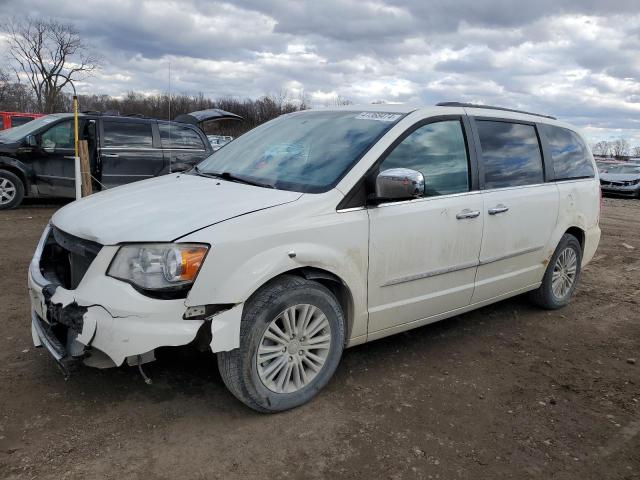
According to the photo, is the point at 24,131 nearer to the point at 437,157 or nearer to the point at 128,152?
the point at 128,152

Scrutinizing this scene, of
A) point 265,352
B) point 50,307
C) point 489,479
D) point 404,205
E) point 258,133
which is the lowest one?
point 489,479

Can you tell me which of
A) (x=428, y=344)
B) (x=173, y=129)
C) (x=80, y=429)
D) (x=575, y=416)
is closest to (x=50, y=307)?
(x=80, y=429)

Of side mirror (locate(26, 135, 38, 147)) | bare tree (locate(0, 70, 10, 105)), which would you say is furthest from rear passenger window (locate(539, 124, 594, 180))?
bare tree (locate(0, 70, 10, 105))

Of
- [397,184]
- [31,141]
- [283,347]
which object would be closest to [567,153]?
[397,184]

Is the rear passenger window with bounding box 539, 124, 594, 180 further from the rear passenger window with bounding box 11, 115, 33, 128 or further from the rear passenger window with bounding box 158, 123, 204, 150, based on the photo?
the rear passenger window with bounding box 11, 115, 33, 128

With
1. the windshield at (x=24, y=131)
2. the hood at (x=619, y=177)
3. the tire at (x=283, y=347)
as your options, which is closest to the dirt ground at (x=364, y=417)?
the tire at (x=283, y=347)

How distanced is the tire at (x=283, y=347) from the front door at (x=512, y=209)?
147 cm

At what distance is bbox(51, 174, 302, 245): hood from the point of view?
275 centimetres

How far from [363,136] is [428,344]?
1.73 meters

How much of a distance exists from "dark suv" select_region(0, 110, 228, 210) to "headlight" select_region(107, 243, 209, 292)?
21.8ft

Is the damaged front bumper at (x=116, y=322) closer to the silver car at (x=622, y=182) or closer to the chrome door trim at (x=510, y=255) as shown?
the chrome door trim at (x=510, y=255)

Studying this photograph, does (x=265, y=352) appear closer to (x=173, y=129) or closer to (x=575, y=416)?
(x=575, y=416)

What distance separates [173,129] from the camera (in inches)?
392

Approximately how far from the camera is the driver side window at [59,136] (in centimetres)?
928
